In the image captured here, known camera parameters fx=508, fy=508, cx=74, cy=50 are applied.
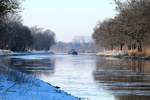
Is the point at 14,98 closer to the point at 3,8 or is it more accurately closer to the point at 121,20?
the point at 3,8

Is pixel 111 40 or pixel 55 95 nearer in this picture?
pixel 55 95

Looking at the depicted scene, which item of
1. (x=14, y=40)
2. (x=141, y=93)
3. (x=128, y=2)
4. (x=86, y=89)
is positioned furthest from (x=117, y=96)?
(x=14, y=40)

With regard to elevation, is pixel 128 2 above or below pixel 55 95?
above

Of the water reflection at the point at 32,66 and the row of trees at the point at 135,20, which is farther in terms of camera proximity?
the row of trees at the point at 135,20

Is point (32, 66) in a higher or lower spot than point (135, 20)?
lower

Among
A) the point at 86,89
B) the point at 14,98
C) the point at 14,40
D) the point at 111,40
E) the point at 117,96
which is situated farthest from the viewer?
the point at 14,40

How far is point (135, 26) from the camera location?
90.5 m

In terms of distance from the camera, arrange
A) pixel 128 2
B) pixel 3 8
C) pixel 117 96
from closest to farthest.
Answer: pixel 117 96 < pixel 3 8 < pixel 128 2

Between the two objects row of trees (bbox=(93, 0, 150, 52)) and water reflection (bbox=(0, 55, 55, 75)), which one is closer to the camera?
water reflection (bbox=(0, 55, 55, 75))

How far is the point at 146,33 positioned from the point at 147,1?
6.11 meters

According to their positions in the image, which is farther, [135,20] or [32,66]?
[135,20]

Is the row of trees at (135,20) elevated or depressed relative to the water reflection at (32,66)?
elevated

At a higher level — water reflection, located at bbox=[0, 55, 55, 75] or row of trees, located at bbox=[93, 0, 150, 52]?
row of trees, located at bbox=[93, 0, 150, 52]

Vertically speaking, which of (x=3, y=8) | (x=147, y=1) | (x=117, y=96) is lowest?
(x=117, y=96)
